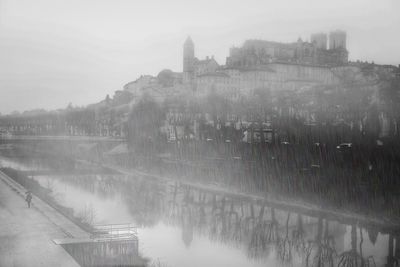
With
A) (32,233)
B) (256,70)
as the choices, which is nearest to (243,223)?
(32,233)

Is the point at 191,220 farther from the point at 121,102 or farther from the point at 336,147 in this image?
the point at 121,102

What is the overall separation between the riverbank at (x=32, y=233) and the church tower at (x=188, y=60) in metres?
43.3

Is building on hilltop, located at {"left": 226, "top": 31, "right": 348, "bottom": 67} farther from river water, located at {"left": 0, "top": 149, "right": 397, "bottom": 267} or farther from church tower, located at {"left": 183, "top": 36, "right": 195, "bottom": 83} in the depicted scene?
river water, located at {"left": 0, "top": 149, "right": 397, "bottom": 267}

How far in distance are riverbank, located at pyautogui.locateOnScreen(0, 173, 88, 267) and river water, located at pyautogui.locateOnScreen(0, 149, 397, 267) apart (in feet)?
4.71

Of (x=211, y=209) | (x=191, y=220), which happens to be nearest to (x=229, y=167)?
(x=211, y=209)

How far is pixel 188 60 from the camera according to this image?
5825cm

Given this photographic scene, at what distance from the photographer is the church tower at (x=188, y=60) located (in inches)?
2222

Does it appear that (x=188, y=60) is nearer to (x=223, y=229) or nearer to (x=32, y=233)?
(x=223, y=229)

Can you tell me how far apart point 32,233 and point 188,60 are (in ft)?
163

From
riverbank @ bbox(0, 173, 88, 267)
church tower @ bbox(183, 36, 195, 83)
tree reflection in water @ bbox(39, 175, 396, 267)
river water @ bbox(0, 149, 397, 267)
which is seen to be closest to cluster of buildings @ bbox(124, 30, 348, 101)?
church tower @ bbox(183, 36, 195, 83)

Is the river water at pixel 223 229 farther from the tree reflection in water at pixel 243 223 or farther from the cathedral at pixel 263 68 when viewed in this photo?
the cathedral at pixel 263 68

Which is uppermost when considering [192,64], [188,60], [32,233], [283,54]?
[283,54]

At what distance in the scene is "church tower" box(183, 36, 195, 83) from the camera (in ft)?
185

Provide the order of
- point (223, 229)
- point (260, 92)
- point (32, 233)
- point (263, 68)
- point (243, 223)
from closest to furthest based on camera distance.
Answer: point (32, 233)
point (223, 229)
point (243, 223)
point (260, 92)
point (263, 68)
